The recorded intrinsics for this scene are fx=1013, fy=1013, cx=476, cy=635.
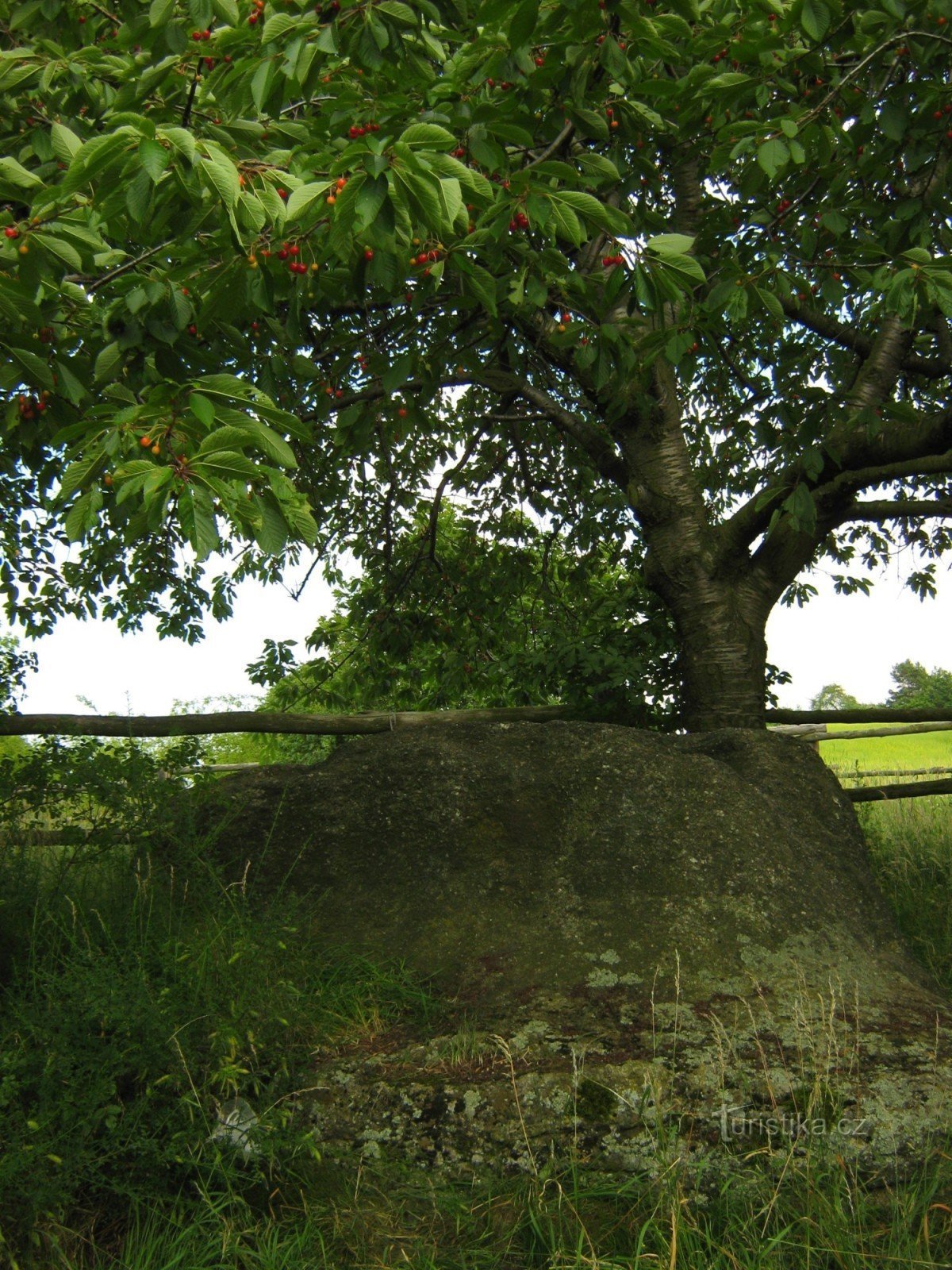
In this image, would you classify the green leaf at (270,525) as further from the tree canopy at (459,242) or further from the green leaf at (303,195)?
the green leaf at (303,195)

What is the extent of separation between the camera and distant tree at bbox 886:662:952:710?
155ft

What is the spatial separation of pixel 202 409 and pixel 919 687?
183ft

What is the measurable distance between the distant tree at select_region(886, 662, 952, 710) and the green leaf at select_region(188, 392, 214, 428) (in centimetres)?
4605

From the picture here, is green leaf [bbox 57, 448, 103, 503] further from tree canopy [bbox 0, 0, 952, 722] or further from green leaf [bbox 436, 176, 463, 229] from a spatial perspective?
green leaf [bbox 436, 176, 463, 229]

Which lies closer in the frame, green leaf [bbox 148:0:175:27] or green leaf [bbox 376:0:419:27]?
green leaf [bbox 376:0:419:27]

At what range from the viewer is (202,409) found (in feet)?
9.28

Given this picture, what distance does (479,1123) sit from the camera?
10.7 feet

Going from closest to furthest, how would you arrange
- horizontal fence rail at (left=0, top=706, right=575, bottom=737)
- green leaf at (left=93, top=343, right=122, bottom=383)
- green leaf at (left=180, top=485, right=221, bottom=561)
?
1. green leaf at (left=180, top=485, right=221, bottom=561)
2. green leaf at (left=93, top=343, right=122, bottom=383)
3. horizontal fence rail at (left=0, top=706, right=575, bottom=737)

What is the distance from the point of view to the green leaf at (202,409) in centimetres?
280

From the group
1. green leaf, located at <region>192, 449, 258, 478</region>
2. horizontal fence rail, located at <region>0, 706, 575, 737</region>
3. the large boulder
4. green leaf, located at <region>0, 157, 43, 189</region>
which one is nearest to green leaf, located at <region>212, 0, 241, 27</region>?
green leaf, located at <region>0, 157, 43, 189</region>

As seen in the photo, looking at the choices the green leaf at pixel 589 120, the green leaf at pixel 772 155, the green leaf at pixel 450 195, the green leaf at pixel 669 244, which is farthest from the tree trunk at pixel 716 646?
the green leaf at pixel 450 195

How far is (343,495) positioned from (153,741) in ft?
8.75

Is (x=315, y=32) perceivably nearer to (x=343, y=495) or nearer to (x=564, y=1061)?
(x=564, y=1061)

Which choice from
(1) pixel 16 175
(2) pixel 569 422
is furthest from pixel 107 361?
(2) pixel 569 422
